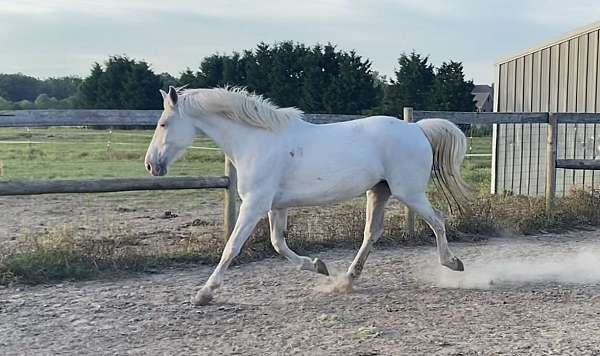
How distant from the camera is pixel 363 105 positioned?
134 feet

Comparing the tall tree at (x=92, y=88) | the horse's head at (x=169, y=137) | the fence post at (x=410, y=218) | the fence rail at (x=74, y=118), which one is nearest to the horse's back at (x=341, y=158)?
the horse's head at (x=169, y=137)

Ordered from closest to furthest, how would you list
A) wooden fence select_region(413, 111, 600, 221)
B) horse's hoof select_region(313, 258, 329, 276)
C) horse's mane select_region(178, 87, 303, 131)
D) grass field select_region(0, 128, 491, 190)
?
1. horse's mane select_region(178, 87, 303, 131)
2. horse's hoof select_region(313, 258, 329, 276)
3. wooden fence select_region(413, 111, 600, 221)
4. grass field select_region(0, 128, 491, 190)

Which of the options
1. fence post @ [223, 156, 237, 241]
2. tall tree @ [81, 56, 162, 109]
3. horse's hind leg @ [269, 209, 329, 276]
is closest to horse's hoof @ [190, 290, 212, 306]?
horse's hind leg @ [269, 209, 329, 276]

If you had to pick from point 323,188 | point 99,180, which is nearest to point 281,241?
point 323,188

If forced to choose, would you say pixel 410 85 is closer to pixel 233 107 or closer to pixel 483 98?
pixel 483 98

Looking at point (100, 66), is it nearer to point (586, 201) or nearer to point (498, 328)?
point (586, 201)

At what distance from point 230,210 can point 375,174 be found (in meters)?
1.95

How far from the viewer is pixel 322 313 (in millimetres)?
4906

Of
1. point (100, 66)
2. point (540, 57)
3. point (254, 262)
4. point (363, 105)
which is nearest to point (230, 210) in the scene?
point (254, 262)

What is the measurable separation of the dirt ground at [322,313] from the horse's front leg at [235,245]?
10 centimetres

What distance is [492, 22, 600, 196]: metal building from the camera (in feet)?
35.8

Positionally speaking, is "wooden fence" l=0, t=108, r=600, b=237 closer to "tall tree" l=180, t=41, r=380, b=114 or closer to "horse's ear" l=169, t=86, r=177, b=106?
"horse's ear" l=169, t=86, r=177, b=106

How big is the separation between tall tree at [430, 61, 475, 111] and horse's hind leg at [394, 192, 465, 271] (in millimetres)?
32896

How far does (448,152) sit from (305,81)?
35522 millimetres
